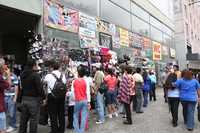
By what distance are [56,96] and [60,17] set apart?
22.4 ft

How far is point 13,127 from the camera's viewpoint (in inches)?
387

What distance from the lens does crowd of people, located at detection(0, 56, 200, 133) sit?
7723mm

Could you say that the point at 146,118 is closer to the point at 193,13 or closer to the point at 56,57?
the point at 56,57

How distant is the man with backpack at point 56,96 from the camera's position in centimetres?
838

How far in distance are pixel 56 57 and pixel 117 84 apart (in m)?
2.40

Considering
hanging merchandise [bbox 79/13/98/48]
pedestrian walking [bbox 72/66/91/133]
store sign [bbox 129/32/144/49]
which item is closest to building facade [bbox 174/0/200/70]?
store sign [bbox 129/32/144/49]

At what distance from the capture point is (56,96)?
8344mm

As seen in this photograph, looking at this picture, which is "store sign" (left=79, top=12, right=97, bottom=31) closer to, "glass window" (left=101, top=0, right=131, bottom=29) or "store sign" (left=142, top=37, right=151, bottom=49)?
"glass window" (left=101, top=0, right=131, bottom=29)

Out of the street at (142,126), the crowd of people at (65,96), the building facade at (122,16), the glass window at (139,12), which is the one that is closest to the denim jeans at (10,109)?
the crowd of people at (65,96)

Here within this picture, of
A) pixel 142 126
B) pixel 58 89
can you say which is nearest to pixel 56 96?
pixel 58 89

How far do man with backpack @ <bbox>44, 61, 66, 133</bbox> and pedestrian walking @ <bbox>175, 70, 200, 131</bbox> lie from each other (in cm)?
345

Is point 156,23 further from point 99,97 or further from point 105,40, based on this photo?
point 99,97

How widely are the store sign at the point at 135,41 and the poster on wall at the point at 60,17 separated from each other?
8652 millimetres

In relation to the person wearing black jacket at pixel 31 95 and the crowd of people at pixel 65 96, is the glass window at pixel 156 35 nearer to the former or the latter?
the crowd of people at pixel 65 96
